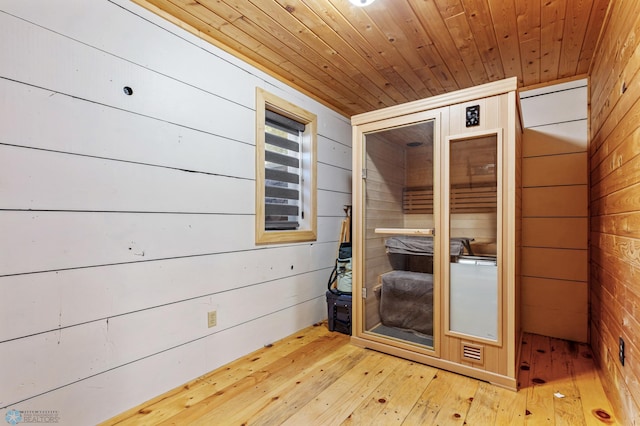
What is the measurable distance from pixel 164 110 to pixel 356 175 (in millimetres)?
1431

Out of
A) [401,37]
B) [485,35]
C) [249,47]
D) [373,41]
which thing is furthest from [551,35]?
[249,47]

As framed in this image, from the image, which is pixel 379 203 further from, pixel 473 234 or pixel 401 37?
pixel 401 37

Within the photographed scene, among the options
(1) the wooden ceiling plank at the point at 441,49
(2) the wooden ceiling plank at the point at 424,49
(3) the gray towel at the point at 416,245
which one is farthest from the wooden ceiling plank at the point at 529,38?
(3) the gray towel at the point at 416,245

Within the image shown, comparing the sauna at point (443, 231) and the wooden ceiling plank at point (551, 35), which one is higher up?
the wooden ceiling plank at point (551, 35)

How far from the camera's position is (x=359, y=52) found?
2.29 metres

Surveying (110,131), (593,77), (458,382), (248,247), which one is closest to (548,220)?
(593,77)

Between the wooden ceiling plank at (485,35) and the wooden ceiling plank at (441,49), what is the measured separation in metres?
0.15

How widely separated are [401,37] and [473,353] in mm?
2120

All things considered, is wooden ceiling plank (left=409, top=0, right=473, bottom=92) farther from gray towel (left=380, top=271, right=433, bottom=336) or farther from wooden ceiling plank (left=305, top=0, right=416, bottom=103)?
gray towel (left=380, top=271, right=433, bottom=336)

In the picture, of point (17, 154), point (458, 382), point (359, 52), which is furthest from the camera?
point (359, 52)

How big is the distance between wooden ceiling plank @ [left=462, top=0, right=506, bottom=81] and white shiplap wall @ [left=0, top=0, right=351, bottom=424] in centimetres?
153

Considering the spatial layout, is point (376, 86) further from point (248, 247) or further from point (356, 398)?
point (356, 398)

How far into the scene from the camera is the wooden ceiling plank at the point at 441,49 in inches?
71.5

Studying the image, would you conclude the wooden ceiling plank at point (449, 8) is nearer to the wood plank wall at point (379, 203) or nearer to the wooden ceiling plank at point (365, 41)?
the wooden ceiling plank at point (365, 41)
